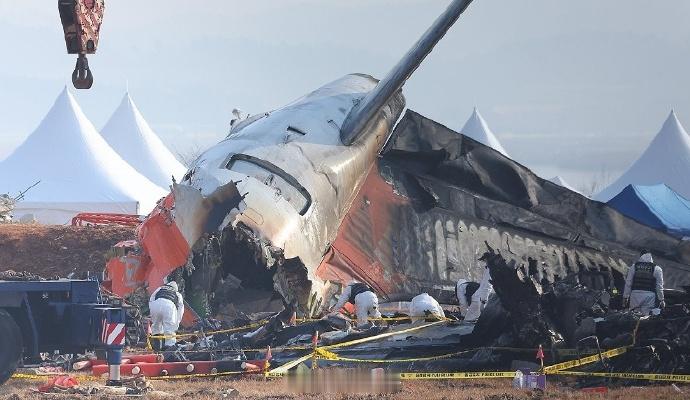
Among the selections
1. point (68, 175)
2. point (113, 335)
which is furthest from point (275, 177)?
point (68, 175)

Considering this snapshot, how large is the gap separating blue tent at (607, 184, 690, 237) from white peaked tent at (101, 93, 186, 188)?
23.9 meters

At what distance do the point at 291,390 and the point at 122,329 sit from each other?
2.75 meters

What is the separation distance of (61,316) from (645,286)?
11.4m

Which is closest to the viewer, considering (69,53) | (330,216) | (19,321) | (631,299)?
(19,321)

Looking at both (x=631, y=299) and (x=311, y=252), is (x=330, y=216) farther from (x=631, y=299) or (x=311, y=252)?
(x=631, y=299)

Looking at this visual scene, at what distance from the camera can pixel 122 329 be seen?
1728cm

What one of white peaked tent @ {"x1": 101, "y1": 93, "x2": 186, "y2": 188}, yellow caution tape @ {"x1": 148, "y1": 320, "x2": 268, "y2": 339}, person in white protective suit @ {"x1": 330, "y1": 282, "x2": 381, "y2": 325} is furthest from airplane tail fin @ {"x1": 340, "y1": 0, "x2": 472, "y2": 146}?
white peaked tent @ {"x1": 101, "y1": 93, "x2": 186, "y2": 188}

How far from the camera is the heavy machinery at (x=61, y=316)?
16906 mm

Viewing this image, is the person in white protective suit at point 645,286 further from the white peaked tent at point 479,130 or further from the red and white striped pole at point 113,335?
the white peaked tent at point 479,130

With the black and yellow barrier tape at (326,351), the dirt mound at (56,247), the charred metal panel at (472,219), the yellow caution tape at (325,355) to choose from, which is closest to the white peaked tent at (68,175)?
the dirt mound at (56,247)

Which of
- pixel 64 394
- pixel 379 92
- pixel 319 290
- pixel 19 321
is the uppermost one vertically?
pixel 379 92

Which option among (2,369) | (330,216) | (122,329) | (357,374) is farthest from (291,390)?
(330,216)

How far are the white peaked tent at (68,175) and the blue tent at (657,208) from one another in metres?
18.6

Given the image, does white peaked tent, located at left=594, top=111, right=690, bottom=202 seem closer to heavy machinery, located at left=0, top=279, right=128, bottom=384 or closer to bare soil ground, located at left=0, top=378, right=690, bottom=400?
bare soil ground, located at left=0, top=378, right=690, bottom=400
